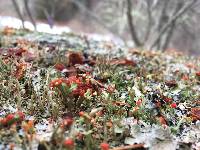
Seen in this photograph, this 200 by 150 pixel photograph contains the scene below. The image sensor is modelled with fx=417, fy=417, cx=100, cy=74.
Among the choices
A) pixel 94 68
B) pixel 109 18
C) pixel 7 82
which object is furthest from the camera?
pixel 109 18

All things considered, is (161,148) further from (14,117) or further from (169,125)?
(14,117)

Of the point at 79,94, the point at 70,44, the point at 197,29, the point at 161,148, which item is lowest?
the point at 161,148

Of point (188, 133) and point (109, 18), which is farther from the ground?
point (109, 18)

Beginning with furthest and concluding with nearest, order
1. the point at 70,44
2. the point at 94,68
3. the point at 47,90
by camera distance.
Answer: the point at 70,44 → the point at 94,68 → the point at 47,90

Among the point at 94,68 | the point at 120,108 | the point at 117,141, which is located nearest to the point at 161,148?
the point at 117,141

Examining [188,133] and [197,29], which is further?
[197,29]

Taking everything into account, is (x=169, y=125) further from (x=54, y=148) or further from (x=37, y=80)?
(x=37, y=80)

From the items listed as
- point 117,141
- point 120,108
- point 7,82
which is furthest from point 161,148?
point 7,82
